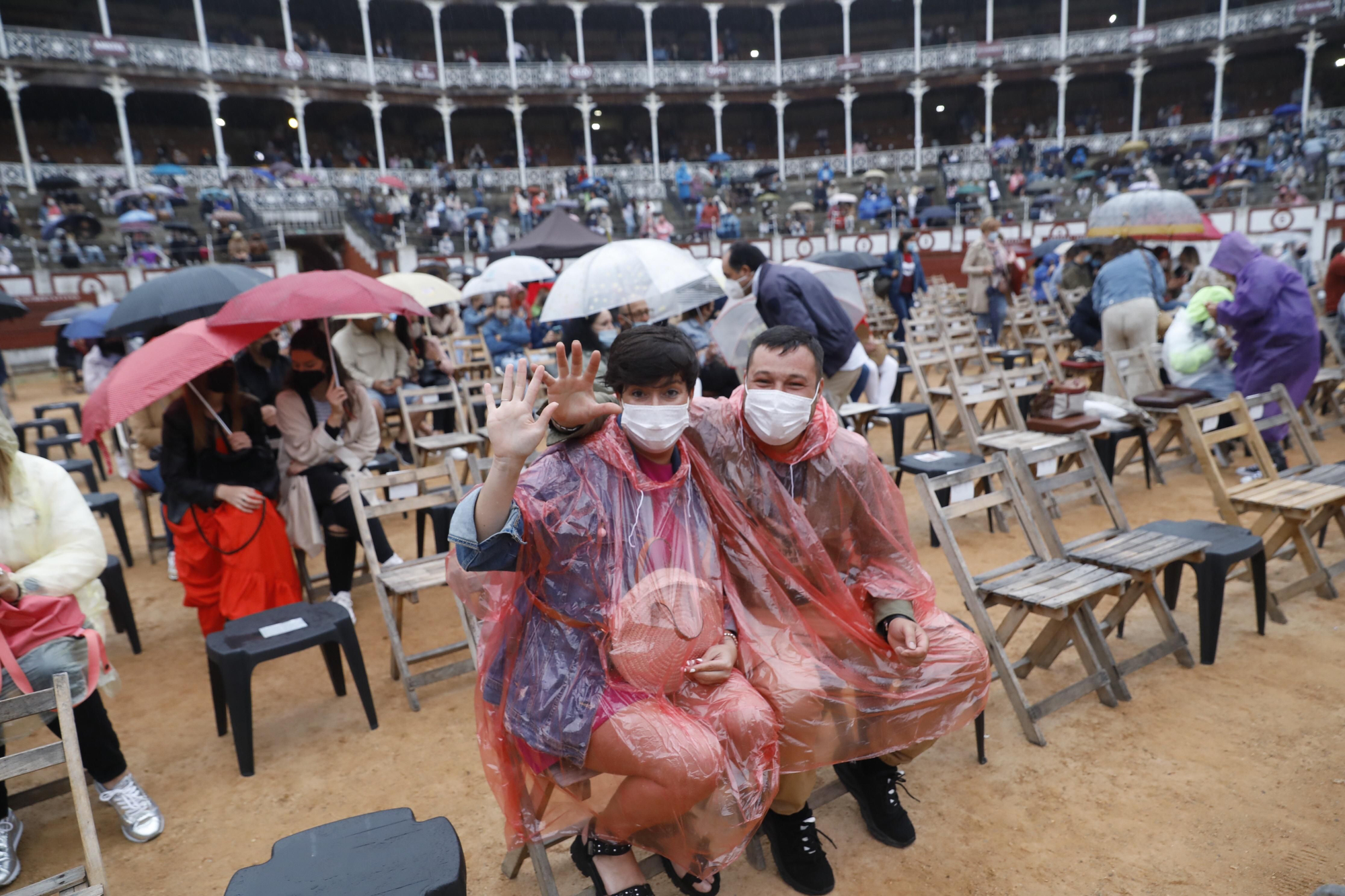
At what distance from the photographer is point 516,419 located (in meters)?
2.06

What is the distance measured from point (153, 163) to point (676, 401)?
31.1 m

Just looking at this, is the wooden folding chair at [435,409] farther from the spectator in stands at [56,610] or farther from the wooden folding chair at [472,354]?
the spectator in stands at [56,610]

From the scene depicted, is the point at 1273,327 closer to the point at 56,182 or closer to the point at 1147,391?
the point at 1147,391

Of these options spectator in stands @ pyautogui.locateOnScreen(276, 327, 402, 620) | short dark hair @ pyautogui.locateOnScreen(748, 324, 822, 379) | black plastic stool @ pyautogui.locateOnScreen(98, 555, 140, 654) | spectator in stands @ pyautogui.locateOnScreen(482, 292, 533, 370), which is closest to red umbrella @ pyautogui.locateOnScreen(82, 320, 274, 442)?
spectator in stands @ pyautogui.locateOnScreen(276, 327, 402, 620)

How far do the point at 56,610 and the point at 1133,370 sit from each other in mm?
6757

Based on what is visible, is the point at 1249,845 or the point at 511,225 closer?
the point at 1249,845

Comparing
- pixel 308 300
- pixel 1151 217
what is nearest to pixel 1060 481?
pixel 308 300

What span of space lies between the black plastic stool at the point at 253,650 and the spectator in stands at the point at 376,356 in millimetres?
3285

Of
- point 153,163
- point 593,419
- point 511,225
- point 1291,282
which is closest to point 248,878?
point 593,419

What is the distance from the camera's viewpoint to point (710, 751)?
209 cm

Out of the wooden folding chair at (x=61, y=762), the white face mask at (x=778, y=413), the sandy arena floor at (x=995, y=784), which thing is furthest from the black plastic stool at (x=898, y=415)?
the wooden folding chair at (x=61, y=762)

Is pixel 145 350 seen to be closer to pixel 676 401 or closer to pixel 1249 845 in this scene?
pixel 676 401

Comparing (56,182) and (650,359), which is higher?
(56,182)

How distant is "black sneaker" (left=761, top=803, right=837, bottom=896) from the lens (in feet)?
7.99
